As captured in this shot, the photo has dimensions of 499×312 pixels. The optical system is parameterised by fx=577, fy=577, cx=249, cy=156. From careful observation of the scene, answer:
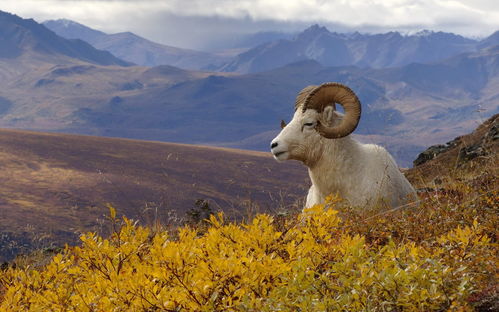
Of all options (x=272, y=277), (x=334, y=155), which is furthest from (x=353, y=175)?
(x=272, y=277)

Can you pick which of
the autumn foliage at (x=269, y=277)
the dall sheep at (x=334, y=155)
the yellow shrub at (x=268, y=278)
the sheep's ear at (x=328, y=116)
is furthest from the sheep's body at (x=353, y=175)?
the yellow shrub at (x=268, y=278)

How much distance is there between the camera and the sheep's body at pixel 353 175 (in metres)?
8.47

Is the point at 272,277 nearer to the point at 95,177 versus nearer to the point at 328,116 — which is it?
the point at 328,116

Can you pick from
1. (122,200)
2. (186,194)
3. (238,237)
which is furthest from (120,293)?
(186,194)

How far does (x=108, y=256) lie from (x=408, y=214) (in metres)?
3.53

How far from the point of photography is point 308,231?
→ 3936 mm

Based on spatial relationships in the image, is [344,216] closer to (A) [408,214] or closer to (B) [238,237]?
(A) [408,214]

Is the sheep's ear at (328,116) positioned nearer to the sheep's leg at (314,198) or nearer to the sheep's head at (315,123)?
the sheep's head at (315,123)

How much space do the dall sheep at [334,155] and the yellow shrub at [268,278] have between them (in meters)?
4.52

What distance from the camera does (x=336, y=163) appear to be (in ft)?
28.5

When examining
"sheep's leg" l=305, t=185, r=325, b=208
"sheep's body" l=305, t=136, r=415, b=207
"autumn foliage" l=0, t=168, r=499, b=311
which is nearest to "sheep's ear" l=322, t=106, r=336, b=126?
"sheep's body" l=305, t=136, r=415, b=207

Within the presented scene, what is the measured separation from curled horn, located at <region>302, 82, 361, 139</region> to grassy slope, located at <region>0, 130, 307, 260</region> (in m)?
83.6

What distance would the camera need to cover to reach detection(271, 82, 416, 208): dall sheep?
855 centimetres

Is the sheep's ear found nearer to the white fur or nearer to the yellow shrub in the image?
the white fur
